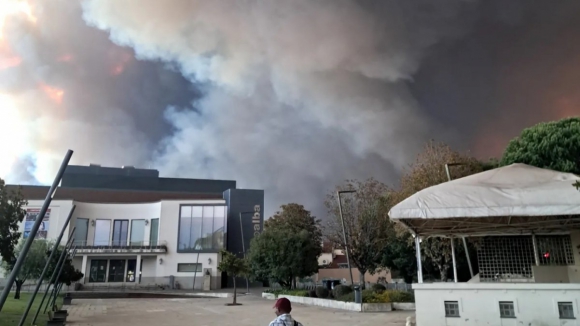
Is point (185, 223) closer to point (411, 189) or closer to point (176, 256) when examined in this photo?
point (176, 256)

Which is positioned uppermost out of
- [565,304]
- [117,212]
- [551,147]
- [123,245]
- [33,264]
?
[117,212]

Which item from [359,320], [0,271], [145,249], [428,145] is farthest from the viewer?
[145,249]

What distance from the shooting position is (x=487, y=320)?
12.2 meters

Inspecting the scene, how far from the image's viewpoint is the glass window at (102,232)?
185ft

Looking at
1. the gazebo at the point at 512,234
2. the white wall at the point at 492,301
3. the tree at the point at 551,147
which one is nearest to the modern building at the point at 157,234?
the tree at the point at 551,147

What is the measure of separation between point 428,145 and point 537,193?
13.1m

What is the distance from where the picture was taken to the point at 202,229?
56.4 metres

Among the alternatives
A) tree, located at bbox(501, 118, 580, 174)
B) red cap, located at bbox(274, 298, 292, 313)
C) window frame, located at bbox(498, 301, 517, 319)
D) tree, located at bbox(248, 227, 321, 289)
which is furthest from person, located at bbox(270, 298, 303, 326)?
tree, located at bbox(248, 227, 321, 289)

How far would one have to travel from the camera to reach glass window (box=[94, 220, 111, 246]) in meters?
56.4

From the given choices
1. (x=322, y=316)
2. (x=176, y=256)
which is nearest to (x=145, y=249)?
(x=176, y=256)

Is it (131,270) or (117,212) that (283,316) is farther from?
(117,212)

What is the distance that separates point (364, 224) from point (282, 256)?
772cm

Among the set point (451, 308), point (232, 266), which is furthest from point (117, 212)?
point (451, 308)

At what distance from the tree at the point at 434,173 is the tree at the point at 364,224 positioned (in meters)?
6.35
